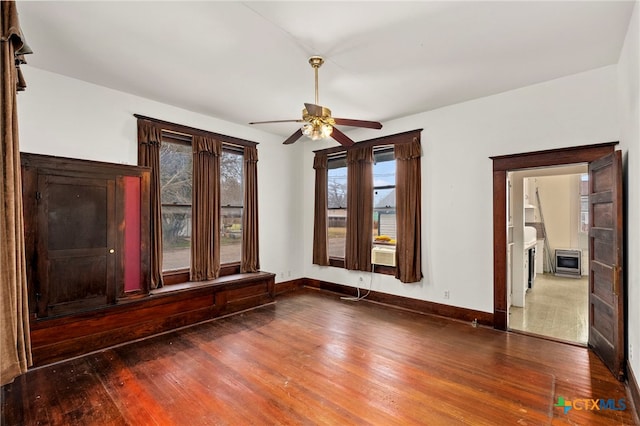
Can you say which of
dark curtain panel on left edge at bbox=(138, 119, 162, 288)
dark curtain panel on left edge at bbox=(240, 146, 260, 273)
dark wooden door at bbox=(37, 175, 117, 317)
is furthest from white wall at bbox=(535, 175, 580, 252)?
dark wooden door at bbox=(37, 175, 117, 317)

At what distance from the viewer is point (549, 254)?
8039 mm

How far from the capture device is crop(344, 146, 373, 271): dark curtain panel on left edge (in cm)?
557

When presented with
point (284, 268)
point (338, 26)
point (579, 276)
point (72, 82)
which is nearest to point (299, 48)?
point (338, 26)

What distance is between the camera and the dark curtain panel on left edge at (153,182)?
14.0 ft

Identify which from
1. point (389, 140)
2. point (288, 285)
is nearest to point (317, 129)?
point (389, 140)

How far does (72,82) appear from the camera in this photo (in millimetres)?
3715

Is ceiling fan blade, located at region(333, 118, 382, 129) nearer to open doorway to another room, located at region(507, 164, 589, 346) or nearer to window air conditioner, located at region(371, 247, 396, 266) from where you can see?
open doorway to another room, located at region(507, 164, 589, 346)

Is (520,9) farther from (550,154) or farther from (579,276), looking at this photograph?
(579,276)

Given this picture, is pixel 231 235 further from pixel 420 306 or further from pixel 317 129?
pixel 420 306

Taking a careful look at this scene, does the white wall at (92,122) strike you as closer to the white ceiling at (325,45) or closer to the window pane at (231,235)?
the white ceiling at (325,45)

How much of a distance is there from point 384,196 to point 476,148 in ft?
5.60

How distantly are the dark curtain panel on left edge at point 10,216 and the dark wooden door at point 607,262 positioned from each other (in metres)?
4.69

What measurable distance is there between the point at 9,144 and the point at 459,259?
491 centimetres

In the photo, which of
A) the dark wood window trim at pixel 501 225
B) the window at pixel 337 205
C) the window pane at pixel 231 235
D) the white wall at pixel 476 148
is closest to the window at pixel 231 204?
the window pane at pixel 231 235
